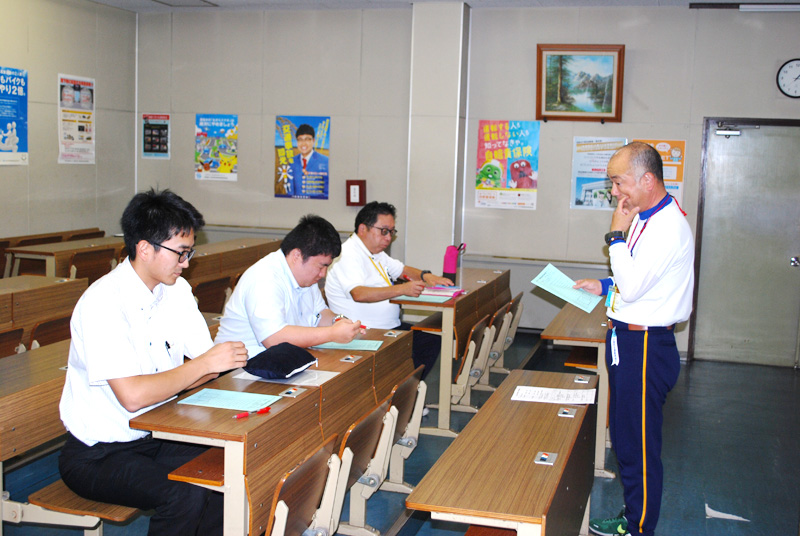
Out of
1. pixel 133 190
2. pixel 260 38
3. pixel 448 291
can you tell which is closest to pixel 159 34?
pixel 260 38

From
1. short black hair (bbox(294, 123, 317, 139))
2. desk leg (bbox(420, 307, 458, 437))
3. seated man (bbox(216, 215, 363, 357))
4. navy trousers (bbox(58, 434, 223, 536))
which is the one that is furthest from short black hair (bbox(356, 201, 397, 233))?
short black hair (bbox(294, 123, 317, 139))

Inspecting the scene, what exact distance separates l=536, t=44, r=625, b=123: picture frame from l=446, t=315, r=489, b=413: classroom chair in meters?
2.89

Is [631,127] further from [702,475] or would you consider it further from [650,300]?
[650,300]

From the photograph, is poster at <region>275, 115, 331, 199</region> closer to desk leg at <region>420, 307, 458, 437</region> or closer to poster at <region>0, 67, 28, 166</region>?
poster at <region>0, 67, 28, 166</region>

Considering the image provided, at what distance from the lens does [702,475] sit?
3992 mm

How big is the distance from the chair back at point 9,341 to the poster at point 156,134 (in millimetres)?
4484

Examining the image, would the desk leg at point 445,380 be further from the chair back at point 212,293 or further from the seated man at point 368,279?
the chair back at point 212,293

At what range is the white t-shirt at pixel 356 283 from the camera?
4.49m

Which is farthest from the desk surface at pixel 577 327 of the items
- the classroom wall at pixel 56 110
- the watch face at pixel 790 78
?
the classroom wall at pixel 56 110

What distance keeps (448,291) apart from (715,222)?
3.24 metres

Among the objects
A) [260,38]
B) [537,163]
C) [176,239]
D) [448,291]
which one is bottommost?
[448,291]

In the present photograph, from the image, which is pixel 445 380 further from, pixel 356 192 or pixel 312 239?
pixel 356 192

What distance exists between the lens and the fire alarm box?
7.43 m

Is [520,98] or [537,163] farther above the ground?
[520,98]
